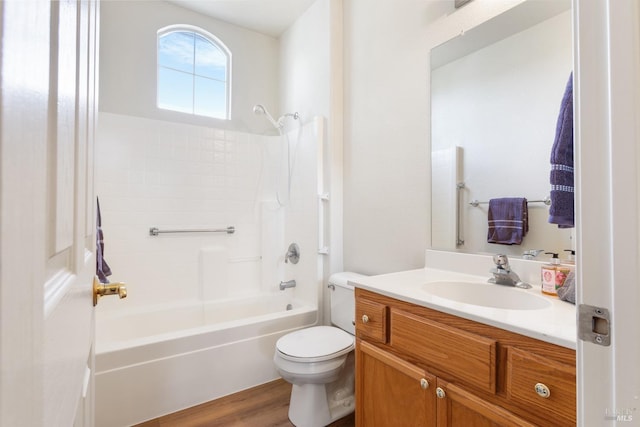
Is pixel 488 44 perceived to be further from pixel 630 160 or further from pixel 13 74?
pixel 13 74

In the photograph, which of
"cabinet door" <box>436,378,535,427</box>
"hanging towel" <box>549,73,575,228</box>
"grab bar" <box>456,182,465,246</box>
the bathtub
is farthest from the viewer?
the bathtub

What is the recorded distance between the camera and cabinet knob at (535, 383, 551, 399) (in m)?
0.76

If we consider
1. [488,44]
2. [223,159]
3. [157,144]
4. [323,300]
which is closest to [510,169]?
[488,44]

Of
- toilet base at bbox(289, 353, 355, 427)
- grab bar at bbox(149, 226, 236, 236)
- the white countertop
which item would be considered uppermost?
grab bar at bbox(149, 226, 236, 236)

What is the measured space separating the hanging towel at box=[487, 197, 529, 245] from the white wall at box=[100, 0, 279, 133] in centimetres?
227

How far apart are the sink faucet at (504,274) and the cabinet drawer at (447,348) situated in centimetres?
43

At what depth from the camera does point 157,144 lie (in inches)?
98.2

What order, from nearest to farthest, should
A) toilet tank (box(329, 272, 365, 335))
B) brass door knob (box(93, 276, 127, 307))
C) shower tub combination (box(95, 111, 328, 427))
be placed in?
brass door knob (box(93, 276, 127, 307))
shower tub combination (box(95, 111, 328, 427))
toilet tank (box(329, 272, 365, 335))

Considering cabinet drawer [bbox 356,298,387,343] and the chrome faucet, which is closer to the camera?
cabinet drawer [bbox 356,298,387,343]

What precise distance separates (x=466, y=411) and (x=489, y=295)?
1.62 feet

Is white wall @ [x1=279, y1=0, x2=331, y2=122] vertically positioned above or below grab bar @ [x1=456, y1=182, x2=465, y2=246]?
above

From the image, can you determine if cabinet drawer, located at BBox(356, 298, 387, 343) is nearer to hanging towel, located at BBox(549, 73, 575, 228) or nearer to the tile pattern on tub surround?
hanging towel, located at BBox(549, 73, 575, 228)

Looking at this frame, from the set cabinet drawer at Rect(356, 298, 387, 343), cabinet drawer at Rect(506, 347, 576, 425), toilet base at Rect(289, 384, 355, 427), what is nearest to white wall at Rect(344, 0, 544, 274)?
cabinet drawer at Rect(356, 298, 387, 343)

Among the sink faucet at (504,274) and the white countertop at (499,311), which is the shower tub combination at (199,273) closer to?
the white countertop at (499,311)
